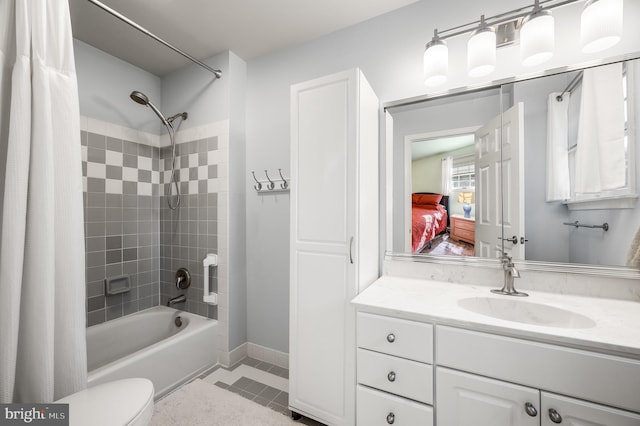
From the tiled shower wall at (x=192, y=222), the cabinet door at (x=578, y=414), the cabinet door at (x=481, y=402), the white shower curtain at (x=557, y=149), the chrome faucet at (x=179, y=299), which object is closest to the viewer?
the cabinet door at (x=578, y=414)

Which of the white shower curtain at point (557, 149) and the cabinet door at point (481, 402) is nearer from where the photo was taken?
the cabinet door at point (481, 402)

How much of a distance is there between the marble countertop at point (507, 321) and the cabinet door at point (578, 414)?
18cm

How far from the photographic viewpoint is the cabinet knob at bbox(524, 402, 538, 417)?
0.88 m

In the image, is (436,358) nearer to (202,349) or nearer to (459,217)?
(459,217)

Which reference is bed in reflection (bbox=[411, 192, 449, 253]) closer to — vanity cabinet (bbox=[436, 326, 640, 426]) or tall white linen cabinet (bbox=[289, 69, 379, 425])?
tall white linen cabinet (bbox=[289, 69, 379, 425])

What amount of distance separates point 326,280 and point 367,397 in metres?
0.56

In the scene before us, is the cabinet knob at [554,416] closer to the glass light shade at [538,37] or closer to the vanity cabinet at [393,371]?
the vanity cabinet at [393,371]

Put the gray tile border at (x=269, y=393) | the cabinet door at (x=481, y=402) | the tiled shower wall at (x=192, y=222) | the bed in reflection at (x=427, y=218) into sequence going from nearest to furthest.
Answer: the cabinet door at (x=481, y=402) < the bed in reflection at (x=427, y=218) < the gray tile border at (x=269, y=393) < the tiled shower wall at (x=192, y=222)

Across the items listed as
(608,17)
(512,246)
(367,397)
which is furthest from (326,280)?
(608,17)

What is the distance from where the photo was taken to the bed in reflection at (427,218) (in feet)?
5.16

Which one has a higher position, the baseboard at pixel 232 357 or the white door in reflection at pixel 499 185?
the white door in reflection at pixel 499 185

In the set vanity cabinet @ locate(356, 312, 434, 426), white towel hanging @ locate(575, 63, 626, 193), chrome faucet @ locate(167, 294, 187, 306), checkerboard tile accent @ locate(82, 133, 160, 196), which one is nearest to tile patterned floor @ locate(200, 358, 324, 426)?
vanity cabinet @ locate(356, 312, 434, 426)

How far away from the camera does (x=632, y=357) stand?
79 centimetres

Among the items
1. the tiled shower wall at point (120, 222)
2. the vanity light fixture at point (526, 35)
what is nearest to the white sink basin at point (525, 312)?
the vanity light fixture at point (526, 35)
